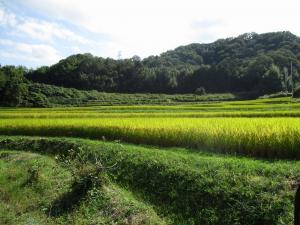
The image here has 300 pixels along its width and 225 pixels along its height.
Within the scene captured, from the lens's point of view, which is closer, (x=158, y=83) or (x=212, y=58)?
(x=158, y=83)

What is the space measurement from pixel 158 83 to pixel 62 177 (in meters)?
76.2

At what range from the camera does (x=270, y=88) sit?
242ft

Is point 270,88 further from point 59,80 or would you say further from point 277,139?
point 277,139

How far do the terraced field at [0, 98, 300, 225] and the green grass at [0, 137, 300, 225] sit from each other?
24mm

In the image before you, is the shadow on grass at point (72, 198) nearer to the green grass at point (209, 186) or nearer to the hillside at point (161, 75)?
the green grass at point (209, 186)

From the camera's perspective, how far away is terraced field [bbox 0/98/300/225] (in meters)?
9.36

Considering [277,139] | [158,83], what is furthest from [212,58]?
[277,139]

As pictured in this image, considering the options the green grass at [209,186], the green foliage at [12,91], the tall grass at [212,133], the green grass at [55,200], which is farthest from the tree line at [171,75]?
the green grass at [209,186]

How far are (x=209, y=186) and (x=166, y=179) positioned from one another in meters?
1.74

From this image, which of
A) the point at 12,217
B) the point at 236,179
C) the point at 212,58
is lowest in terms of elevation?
the point at 12,217

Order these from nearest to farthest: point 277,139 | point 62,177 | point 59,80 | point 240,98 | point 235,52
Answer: point 277,139
point 62,177
point 240,98
point 59,80
point 235,52

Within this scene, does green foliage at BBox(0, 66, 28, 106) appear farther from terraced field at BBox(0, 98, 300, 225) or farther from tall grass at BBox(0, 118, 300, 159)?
terraced field at BBox(0, 98, 300, 225)

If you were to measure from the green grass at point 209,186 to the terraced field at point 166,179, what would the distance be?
0.08 feet

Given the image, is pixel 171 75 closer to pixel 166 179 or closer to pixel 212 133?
pixel 212 133
